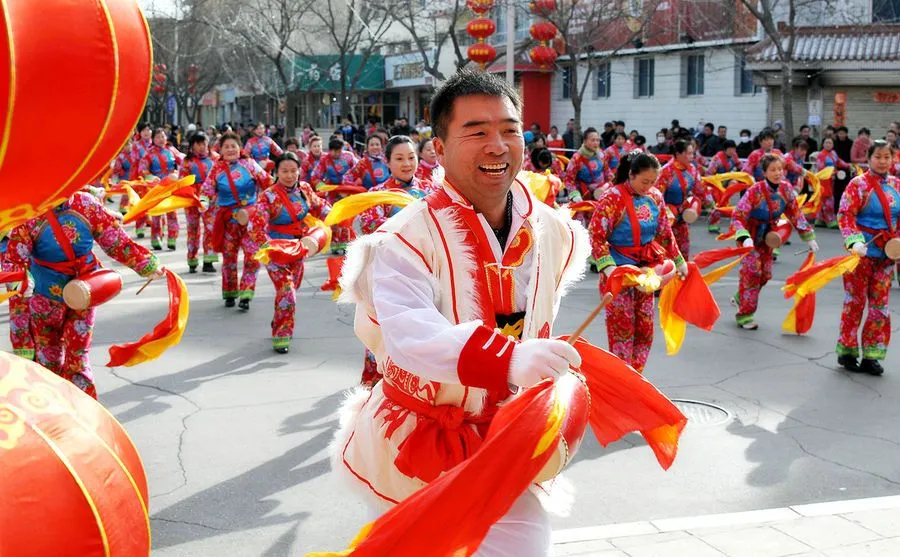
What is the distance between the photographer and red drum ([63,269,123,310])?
5551mm

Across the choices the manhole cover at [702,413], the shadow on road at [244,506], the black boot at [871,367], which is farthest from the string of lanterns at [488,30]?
the shadow on road at [244,506]

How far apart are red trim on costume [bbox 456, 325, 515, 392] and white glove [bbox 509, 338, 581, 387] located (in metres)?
0.02

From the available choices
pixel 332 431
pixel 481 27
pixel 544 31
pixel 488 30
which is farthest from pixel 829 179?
pixel 332 431

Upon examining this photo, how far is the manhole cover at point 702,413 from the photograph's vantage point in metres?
6.92

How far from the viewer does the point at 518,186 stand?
329cm

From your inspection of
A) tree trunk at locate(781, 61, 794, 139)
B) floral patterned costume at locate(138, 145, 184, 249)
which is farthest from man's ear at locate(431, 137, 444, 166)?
tree trunk at locate(781, 61, 794, 139)

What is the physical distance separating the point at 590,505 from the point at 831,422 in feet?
7.89

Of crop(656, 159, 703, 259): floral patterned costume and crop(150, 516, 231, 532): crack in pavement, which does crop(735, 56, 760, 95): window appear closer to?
crop(656, 159, 703, 259): floral patterned costume

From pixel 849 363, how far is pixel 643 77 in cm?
2388

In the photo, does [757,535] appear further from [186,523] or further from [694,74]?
[694,74]

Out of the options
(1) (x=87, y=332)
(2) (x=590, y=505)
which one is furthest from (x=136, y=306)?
(2) (x=590, y=505)

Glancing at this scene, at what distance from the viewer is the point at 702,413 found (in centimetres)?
713

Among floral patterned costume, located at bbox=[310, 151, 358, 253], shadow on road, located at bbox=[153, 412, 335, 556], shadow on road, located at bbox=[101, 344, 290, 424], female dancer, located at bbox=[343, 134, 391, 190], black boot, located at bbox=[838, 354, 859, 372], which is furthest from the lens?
floral patterned costume, located at bbox=[310, 151, 358, 253]

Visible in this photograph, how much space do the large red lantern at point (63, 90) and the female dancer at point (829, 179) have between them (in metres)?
18.0
